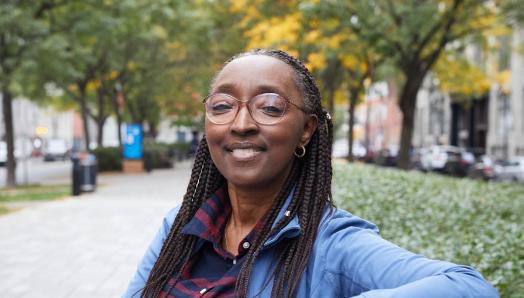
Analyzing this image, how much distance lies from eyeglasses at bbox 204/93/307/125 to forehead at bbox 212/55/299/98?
27 mm

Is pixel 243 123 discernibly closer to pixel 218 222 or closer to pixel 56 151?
pixel 218 222

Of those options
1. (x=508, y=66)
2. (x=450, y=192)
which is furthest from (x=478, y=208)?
(x=508, y=66)

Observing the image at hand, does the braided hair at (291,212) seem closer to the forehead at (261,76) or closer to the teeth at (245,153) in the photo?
the forehead at (261,76)

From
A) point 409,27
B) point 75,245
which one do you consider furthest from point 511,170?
point 75,245

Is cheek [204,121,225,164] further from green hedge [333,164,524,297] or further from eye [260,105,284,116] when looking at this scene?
green hedge [333,164,524,297]

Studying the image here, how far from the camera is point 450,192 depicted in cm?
1022

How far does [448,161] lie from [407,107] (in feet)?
48.6

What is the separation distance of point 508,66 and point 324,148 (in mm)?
42217

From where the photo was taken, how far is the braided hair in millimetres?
1775

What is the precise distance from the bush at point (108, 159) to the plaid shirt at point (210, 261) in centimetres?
3285

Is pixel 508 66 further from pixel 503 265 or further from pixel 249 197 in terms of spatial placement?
pixel 249 197

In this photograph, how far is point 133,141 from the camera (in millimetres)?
32438

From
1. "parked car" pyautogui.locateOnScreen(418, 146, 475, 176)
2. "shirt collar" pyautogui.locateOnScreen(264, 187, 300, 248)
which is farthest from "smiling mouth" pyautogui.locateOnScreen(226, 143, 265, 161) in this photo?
"parked car" pyautogui.locateOnScreen(418, 146, 475, 176)

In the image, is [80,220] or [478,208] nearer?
[478,208]
